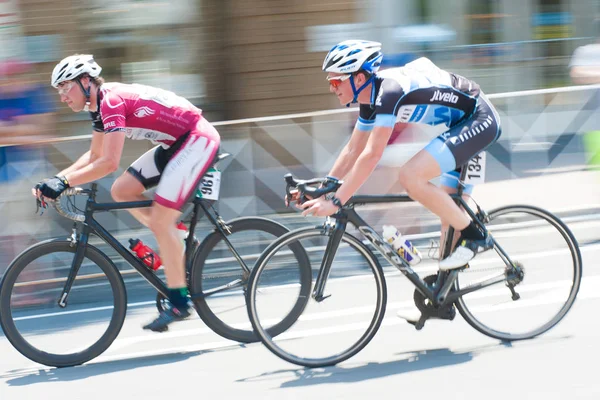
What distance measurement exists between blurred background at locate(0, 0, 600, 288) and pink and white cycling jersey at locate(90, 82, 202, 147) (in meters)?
0.75

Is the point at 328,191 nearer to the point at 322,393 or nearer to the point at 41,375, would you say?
the point at 322,393

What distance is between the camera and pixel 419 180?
5.04 meters

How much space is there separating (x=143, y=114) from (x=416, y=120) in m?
1.64

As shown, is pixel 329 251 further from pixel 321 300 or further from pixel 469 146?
pixel 469 146

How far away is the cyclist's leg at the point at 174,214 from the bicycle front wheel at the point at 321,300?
23.9 inches

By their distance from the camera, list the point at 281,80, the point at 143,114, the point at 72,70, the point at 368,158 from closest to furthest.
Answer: the point at 368,158 < the point at 72,70 < the point at 143,114 < the point at 281,80

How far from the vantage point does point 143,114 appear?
5527mm

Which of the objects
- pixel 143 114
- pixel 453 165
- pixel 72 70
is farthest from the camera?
pixel 143 114

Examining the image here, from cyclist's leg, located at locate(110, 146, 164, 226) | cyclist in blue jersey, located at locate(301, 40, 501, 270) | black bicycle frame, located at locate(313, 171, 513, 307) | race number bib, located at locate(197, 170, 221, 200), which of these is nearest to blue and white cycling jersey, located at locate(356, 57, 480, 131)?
cyclist in blue jersey, located at locate(301, 40, 501, 270)

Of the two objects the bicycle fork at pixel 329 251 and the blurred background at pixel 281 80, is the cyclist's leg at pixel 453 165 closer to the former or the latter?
the bicycle fork at pixel 329 251

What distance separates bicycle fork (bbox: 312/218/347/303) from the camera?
200 inches

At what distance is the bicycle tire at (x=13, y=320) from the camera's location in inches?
210

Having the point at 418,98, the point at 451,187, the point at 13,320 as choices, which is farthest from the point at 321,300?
the point at 13,320

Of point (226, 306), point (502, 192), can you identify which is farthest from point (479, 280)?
point (502, 192)
